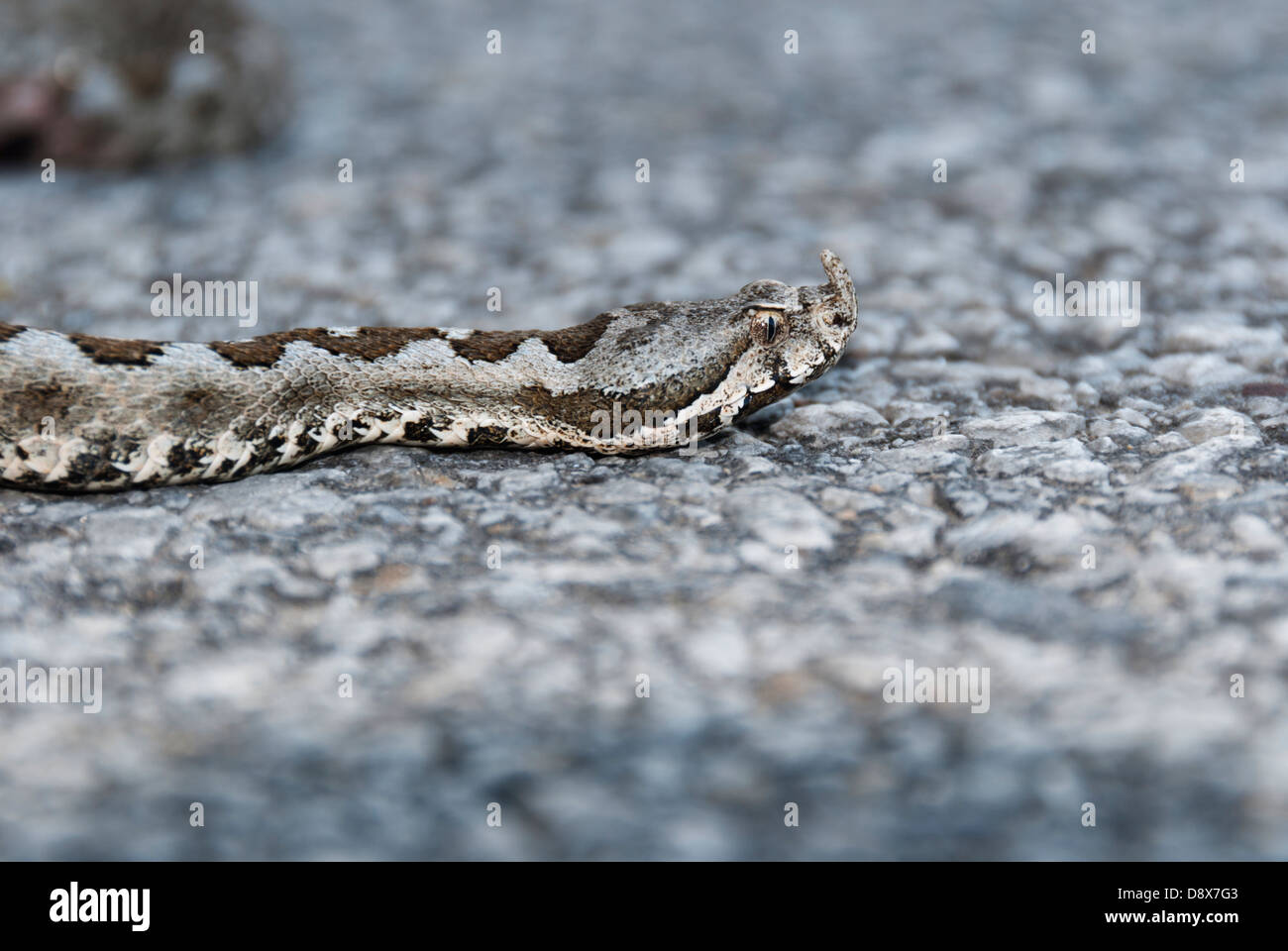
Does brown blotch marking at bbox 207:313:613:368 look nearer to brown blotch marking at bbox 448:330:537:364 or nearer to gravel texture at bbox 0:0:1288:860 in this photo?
brown blotch marking at bbox 448:330:537:364

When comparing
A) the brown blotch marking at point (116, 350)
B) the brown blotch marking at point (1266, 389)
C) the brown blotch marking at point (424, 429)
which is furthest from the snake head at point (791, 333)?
the brown blotch marking at point (116, 350)

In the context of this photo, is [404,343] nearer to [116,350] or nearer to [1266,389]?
[116,350]

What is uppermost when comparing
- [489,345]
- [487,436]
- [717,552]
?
[489,345]

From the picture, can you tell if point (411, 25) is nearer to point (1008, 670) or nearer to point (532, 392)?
point (532, 392)

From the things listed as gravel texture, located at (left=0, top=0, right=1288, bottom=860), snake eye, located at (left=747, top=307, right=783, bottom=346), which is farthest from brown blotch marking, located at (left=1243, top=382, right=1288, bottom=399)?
snake eye, located at (left=747, top=307, right=783, bottom=346)

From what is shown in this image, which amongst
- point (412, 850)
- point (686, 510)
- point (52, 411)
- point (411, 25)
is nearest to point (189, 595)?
point (52, 411)

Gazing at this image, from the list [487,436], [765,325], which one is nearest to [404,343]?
[487,436]
